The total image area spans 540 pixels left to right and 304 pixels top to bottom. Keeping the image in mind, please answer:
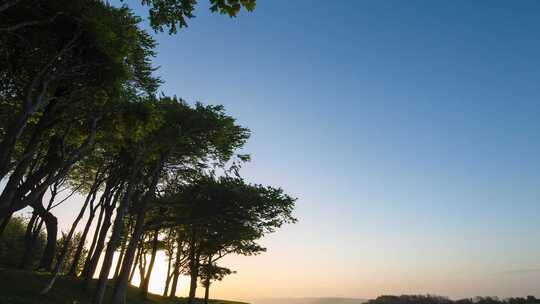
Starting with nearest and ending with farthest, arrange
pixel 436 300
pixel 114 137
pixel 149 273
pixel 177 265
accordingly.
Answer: pixel 114 137 < pixel 436 300 < pixel 149 273 < pixel 177 265

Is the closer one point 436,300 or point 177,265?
point 436,300

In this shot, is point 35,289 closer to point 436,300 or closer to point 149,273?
point 149,273

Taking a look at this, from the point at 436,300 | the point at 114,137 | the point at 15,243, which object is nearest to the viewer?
the point at 114,137

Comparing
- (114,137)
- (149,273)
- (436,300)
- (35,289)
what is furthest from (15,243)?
(436,300)

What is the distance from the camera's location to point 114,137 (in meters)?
17.4

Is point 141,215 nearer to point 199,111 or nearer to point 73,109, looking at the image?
point 199,111

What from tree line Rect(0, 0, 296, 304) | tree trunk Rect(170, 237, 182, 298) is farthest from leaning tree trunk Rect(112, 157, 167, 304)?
tree trunk Rect(170, 237, 182, 298)

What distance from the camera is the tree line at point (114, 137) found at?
12.7m

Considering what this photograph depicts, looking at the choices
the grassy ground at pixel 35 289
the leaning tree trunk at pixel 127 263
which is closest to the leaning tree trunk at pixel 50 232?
the grassy ground at pixel 35 289

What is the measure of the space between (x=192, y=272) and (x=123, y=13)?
2781 centimetres

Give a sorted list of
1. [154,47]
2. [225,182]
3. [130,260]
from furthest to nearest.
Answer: [225,182]
[130,260]
[154,47]

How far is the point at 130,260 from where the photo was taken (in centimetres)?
2372

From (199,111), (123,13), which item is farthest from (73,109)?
(199,111)

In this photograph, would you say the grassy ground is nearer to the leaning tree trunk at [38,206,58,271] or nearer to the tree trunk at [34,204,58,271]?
the tree trunk at [34,204,58,271]
